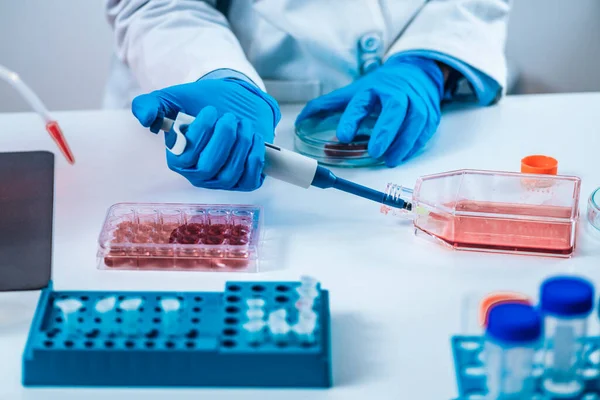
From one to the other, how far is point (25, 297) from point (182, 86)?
0.37 meters

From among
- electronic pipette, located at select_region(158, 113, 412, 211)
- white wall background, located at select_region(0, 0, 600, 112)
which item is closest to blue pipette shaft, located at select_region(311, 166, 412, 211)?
electronic pipette, located at select_region(158, 113, 412, 211)

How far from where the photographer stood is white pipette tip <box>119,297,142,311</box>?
0.67 metres

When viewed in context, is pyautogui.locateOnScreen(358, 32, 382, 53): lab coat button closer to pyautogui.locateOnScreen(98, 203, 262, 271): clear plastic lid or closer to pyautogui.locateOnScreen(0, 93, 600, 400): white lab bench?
pyautogui.locateOnScreen(0, 93, 600, 400): white lab bench

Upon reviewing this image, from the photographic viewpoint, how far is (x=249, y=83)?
1.10 metres

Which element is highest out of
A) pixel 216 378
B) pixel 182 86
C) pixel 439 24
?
pixel 439 24

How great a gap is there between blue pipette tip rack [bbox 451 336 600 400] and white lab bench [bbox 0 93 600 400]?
31mm

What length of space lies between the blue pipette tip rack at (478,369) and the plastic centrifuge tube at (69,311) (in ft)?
1.05

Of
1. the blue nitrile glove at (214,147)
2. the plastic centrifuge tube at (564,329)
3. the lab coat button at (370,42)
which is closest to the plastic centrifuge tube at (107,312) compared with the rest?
the blue nitrile glove at (214,147)

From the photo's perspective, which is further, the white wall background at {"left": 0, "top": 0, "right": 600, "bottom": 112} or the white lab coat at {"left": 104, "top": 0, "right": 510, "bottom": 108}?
the white wall background at {"left": 0, "top": 0, "right": 600, "bottom": 112}

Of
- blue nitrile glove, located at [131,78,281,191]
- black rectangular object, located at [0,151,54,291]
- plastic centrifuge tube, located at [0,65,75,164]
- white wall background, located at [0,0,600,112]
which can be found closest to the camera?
black rectangular object, located at [0,151,54,291]

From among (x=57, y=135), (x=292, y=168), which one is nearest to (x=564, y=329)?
(x=292, y=168)

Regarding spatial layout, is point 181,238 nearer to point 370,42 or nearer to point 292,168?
point 292,168

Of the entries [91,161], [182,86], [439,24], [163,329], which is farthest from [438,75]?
[163,329]

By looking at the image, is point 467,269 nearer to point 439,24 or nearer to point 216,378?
point 216,378
